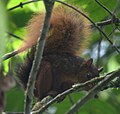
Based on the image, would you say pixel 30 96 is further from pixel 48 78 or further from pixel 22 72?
pixel 22 72

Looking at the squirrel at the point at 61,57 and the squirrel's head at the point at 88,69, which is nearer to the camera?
the squirrel at the point at 61,57

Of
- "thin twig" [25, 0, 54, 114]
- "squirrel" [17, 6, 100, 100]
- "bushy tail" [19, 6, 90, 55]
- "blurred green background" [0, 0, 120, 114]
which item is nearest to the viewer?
"thin twig" [25, 0, 54, 114]

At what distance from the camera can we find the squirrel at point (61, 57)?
3.11 m

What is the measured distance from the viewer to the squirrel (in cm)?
311

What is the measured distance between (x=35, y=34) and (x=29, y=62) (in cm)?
33

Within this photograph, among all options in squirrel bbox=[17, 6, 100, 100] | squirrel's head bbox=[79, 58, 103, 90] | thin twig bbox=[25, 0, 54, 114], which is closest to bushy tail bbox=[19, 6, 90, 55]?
squirrel bbox=[17, 6, 100, 100]

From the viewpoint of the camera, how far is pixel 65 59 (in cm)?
334

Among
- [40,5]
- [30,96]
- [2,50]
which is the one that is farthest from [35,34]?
[2,50]

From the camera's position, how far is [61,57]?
333 centimetres

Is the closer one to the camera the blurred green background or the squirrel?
the blurred green background

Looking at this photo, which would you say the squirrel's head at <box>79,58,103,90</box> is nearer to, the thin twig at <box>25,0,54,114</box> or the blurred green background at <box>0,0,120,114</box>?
the blurred green background at <box>0,0,120,114</box>

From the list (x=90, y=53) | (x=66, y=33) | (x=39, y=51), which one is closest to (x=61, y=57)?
(x=66, y=33)

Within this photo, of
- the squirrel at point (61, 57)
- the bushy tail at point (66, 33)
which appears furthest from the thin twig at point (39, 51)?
the bushy tail at point (66, 33)

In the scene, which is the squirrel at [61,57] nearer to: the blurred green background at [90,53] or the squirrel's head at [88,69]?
the squirrel's head at [88,69]
